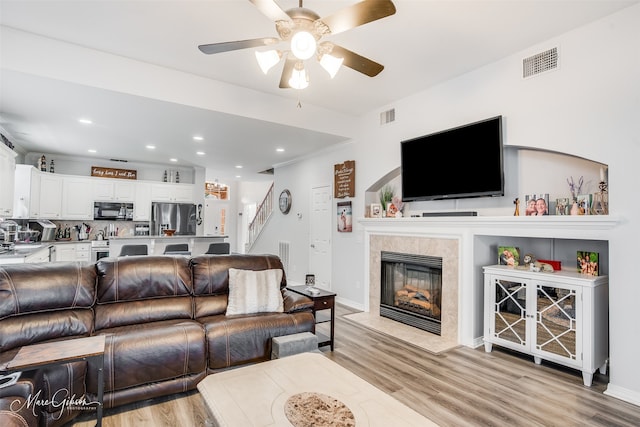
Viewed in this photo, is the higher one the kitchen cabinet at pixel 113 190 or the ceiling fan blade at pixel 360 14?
the ceiling fan blade at pixel 360 14

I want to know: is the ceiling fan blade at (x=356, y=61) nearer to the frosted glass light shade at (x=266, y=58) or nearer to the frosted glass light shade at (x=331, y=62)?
the frosted glass light shade at (x=331, y=62)

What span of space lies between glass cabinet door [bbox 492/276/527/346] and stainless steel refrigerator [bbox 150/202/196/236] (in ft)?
22.5

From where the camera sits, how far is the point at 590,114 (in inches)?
116

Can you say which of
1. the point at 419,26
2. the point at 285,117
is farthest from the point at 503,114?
the point at 285,117

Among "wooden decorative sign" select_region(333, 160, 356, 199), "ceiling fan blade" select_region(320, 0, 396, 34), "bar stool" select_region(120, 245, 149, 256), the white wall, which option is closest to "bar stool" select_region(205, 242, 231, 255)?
"bar stool" select_region(120, 245, 149, 256)

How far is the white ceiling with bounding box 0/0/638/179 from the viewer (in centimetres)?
277

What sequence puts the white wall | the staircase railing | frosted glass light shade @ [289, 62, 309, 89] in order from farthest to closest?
1. the staircase railing
2. the white wall
3. frosted glass light shade @ [289, 62, 309, 89]

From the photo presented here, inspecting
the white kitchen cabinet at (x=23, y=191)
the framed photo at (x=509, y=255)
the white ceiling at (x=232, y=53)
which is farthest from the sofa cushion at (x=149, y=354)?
the white kitchen cabinet at (x=23, y=191)

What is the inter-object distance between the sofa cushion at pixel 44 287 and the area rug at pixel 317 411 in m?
2.01

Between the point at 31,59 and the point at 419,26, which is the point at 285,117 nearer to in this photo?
the point at 419,26

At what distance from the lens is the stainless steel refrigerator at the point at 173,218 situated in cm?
783

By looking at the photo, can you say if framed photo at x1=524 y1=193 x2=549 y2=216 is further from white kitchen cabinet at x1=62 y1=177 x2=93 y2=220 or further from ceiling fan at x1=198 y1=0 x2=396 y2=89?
white kitchen cabinet at x1=62 y1=177 x2=93 y2=220

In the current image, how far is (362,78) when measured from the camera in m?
4.04

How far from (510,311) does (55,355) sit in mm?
3792
